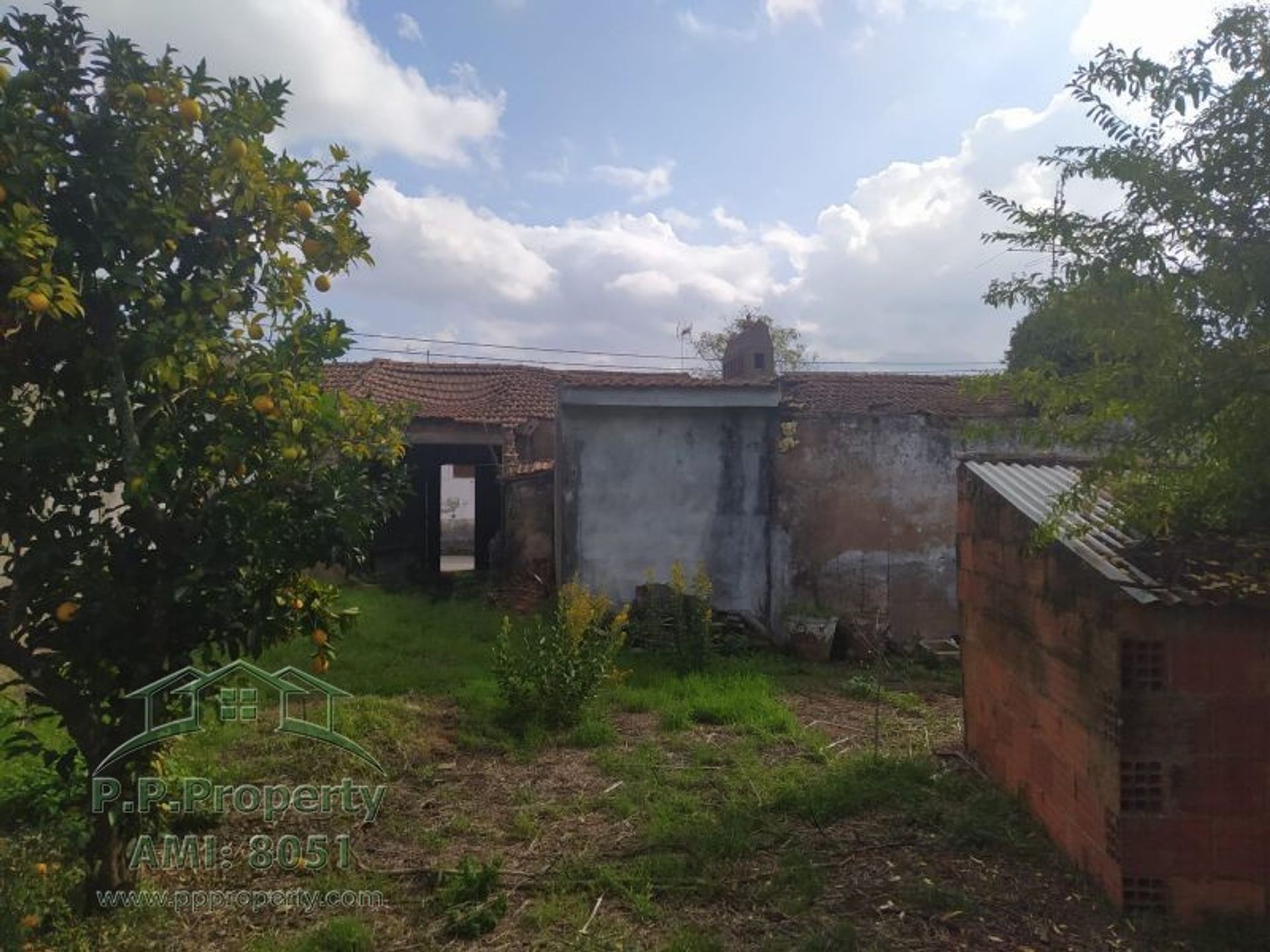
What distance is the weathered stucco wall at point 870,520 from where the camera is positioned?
9984 mm

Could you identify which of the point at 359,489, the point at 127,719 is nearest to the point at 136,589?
the point at 127,719

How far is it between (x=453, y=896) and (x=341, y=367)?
13.5m

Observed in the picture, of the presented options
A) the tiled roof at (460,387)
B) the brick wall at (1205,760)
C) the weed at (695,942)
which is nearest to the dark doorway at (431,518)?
the tiled roof at (460,387)

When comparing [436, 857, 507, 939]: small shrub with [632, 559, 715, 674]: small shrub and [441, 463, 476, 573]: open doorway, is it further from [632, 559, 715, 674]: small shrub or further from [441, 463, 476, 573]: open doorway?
[441, 463, 476, 573]: open doorway

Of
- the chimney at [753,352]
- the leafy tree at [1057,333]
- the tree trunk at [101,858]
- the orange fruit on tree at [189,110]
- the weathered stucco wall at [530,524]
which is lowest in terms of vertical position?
the tree trunk at [101,858]

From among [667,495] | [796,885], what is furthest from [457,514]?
[796,885]

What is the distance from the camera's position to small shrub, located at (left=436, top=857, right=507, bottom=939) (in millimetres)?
3598

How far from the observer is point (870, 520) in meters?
10.1

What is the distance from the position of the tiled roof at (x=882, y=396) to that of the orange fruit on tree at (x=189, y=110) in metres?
7.71

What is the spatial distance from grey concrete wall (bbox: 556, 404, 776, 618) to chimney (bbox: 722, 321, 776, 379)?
5443 millimetres

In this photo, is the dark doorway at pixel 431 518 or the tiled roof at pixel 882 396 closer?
the tiled roof at pixel 882 396

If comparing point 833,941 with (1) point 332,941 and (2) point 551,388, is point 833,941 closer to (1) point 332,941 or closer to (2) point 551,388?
(1) point 332,941

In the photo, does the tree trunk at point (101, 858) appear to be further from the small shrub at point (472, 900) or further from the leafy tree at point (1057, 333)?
the leafy tree at point (1057, 333)

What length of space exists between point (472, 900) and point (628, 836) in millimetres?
1017
